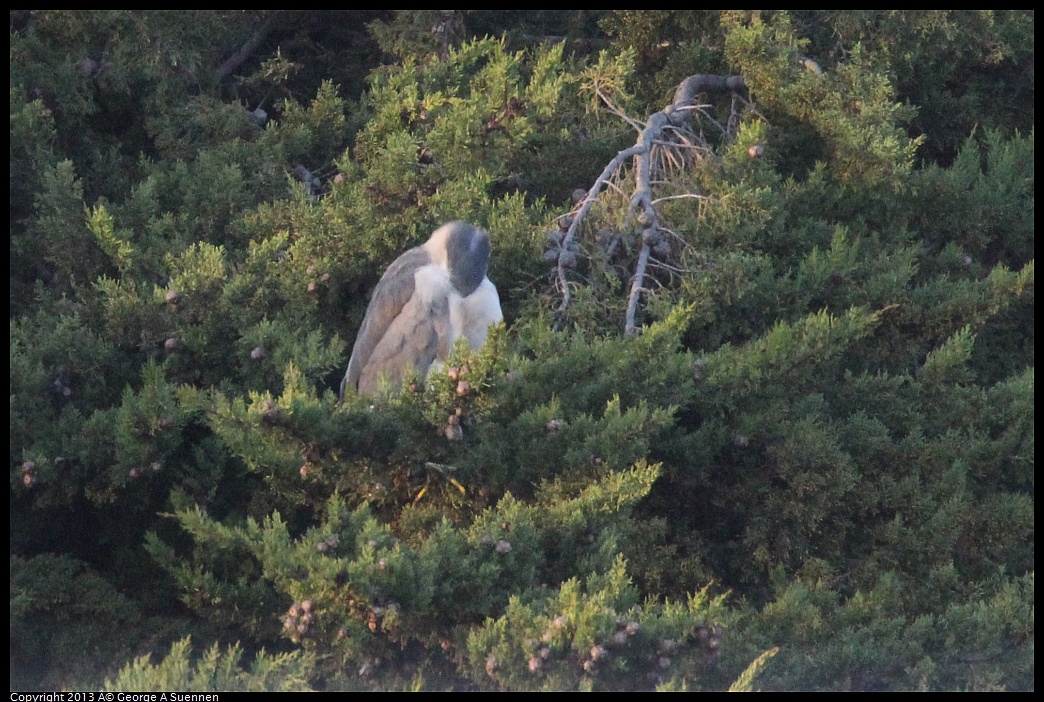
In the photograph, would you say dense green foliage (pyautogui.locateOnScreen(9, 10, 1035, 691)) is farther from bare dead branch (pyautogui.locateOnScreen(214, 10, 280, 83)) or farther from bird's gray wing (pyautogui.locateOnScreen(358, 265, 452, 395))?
bird's gray wing (pyautogui.locateOnScreen(358, 265, 452, 395))

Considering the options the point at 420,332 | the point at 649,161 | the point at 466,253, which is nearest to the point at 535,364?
the point at 466,253

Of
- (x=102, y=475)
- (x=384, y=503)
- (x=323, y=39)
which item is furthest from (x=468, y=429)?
(x=323, y=39)

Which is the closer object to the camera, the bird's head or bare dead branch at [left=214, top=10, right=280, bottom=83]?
the bird's head

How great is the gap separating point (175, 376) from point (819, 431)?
2739 mm

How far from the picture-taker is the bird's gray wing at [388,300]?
5.22m

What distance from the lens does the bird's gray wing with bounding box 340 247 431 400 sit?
205 inches

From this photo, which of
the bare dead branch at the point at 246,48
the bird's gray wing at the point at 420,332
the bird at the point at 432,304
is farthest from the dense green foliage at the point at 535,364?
the bird's gray wing at the point at 420,332

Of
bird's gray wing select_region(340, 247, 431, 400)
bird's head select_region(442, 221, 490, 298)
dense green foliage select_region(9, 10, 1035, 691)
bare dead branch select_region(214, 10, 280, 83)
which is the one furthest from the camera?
bare dead branch select_region(214, 10, 280, 83)

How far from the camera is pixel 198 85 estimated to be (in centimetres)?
685

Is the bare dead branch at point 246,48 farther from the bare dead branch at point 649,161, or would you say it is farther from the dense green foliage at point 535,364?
the bare dead branch at point 649,161

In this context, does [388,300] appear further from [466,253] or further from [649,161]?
[649,161]

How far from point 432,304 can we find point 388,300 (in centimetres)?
20

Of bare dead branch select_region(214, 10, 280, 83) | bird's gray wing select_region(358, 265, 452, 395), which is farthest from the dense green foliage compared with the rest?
bird's gray wing select_region(358, 265, 452, 395)

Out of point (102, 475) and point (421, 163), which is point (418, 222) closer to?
point (421, 163)
